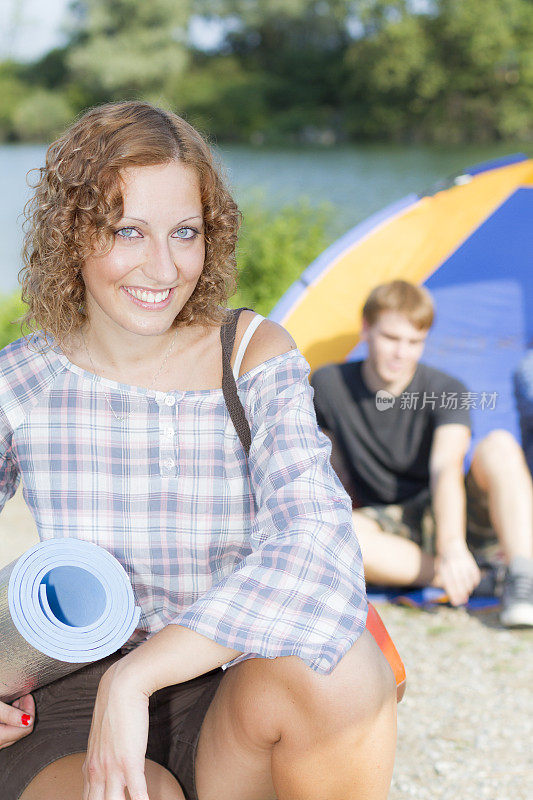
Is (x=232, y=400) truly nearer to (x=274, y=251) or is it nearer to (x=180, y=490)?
(x=180, y=490)

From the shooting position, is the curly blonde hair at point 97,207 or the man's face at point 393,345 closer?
the curly blonde hair at point 97,207

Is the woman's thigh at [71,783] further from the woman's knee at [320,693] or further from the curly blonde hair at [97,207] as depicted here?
the curly blonde hair at [97,207]

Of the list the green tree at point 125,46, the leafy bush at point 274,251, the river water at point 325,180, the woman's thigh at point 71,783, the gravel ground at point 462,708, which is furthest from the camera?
the green tree at point 125,46

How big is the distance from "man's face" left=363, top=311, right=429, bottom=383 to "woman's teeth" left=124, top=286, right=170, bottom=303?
1.35 metres

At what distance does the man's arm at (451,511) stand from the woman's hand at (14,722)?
1.31 m

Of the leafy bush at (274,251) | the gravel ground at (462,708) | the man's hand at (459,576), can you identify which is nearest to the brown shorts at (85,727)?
the gravel ground at (462,708)

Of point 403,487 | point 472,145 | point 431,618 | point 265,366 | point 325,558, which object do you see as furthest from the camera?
point 472,145

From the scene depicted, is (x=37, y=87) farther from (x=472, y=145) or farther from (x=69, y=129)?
(x=69, y=129)

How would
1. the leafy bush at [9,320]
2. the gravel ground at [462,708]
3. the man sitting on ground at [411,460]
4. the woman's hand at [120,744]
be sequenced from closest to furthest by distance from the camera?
the woman's hand at [120,744] < the gravel ground at [462,708] < the man sitting on ground at [411,460] < the leafy bush at [9,320]

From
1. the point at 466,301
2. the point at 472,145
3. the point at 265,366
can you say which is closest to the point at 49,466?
the point at 265,366

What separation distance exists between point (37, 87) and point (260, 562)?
31.0 metres

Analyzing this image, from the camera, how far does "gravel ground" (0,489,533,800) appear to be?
4.97 feet

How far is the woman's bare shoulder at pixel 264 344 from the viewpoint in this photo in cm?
113

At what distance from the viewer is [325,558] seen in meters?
0.99
